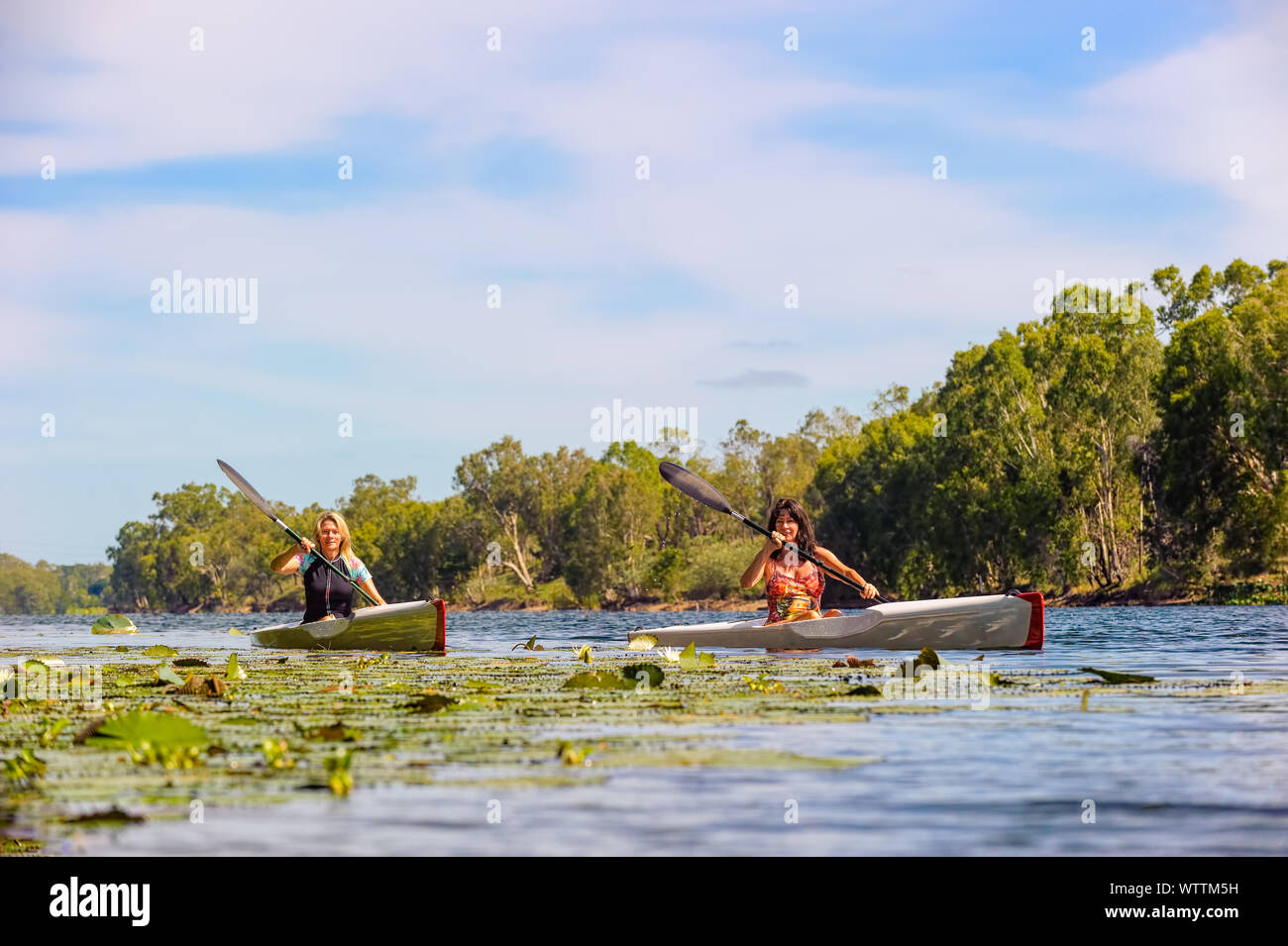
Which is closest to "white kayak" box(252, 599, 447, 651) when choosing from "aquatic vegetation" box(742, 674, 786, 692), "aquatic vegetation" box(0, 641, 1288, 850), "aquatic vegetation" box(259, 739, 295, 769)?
"aquatic vegetation" box(0, 641, 1288, 850)

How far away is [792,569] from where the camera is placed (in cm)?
1614

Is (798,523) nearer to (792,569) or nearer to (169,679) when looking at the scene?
(792,569)

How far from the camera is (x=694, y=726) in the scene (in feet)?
27.4

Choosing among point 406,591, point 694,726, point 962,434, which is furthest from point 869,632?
point 406,591

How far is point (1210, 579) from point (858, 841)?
5432 cm

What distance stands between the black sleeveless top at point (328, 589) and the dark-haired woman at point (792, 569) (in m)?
5.16

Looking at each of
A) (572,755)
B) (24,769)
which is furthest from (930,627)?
(24,769)

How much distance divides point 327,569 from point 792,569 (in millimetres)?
5714

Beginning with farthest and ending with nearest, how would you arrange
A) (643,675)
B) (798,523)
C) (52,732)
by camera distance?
(798,523) < (643,675) < (52,732)

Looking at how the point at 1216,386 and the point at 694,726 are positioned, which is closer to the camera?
the point at 694,726

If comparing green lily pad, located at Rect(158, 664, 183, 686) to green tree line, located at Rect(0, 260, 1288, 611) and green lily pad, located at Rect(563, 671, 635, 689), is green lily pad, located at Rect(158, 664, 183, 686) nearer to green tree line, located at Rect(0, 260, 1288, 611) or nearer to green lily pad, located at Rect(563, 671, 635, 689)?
green lily pad, located at Rect(563, 671, 635, 689)

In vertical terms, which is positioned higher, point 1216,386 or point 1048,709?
point 1216,386

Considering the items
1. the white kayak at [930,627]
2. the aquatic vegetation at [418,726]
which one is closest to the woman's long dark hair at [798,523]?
the white kayak at [930,627]
